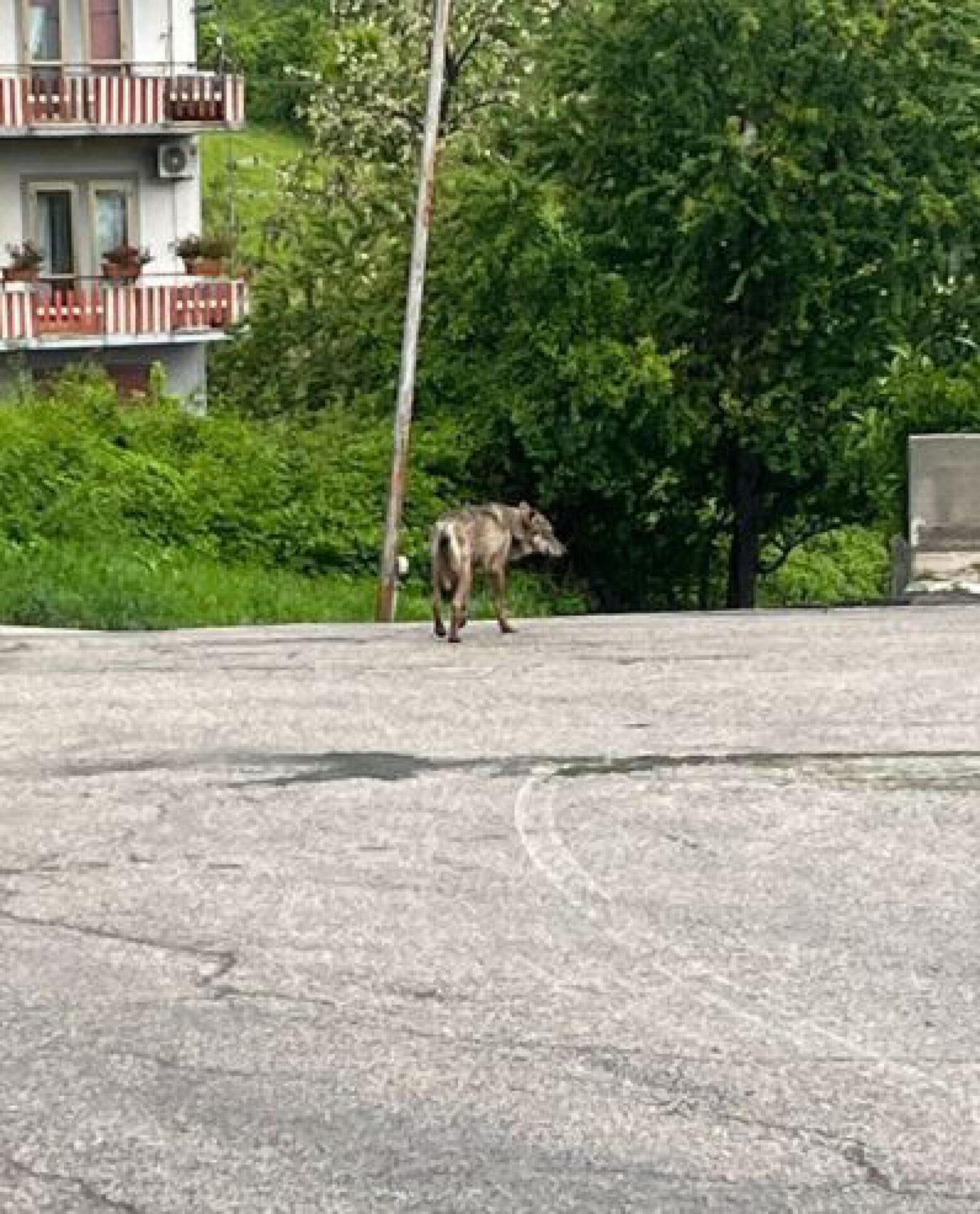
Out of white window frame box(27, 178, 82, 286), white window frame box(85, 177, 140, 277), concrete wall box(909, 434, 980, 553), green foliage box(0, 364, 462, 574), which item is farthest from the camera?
white window frame box(85, 177, 140, 277)

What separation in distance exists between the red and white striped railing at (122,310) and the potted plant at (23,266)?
16 centimetres

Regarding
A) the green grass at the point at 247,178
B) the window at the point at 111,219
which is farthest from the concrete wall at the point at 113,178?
the green grass at the point at 247,178

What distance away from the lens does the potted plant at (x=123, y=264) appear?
38906mm

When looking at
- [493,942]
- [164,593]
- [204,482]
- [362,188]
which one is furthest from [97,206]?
[493,942]

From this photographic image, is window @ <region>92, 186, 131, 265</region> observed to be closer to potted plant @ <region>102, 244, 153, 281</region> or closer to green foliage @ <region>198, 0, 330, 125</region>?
potted plant @ <region>102, 244, 153, 281</region>

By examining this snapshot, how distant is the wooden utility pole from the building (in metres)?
12.7

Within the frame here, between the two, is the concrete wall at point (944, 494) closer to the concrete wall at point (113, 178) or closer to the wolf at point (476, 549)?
the wolf at point (476, 549)

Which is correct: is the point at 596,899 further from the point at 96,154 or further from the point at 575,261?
the point at 96,154

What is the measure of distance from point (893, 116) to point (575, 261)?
12.8 ft

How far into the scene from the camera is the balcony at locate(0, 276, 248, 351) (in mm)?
38188

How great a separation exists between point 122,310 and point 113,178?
7.10 feet

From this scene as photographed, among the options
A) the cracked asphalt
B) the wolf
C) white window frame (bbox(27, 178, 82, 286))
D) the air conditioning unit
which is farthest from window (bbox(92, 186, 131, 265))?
the cracked asphalt

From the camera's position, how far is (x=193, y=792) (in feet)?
41.5

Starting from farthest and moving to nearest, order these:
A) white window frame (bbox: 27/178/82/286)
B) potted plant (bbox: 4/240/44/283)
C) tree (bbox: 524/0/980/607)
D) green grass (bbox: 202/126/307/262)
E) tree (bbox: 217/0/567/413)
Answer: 1. green grass (bbox: 202/126/307/262)
2. white window frame (bbox: 27/178/82/286)
3. potted plant (bbox: 4/240/44/283)
4. tree (bbox: 217/0/567/413)
5. tree (bbox: 524/0/980/607)
